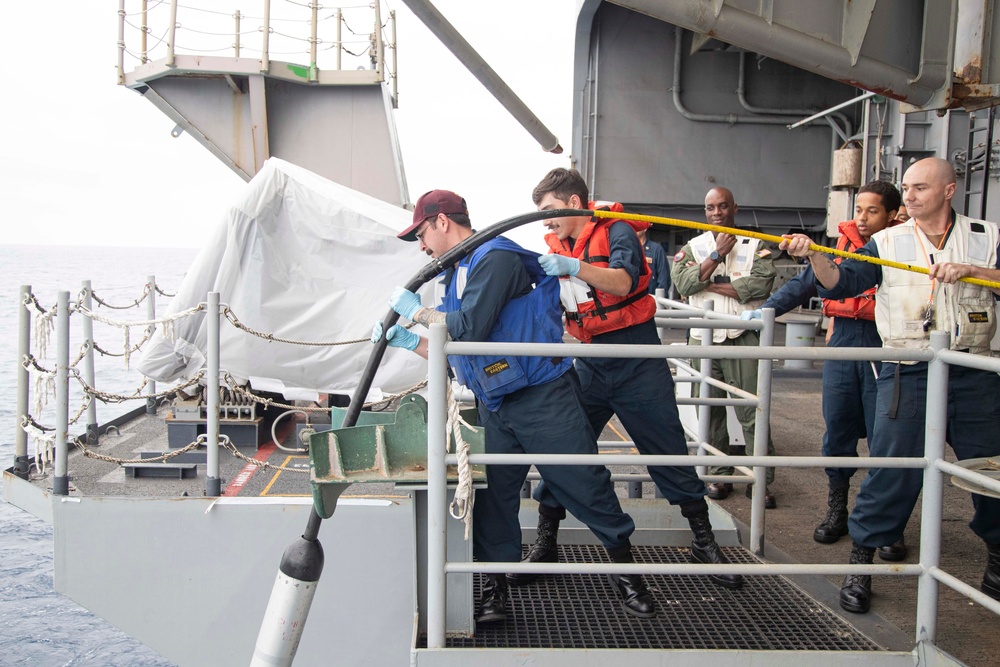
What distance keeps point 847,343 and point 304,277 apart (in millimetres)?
5663

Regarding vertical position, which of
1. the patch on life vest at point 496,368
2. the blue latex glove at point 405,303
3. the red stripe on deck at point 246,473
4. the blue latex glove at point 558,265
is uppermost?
the blue latex glove at point 558,265

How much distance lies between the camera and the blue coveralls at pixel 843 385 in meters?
4.46

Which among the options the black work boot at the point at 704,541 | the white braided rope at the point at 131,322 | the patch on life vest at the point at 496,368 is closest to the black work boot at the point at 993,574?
the black work boot at the point at 704,541

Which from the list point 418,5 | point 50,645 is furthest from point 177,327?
point 50,645

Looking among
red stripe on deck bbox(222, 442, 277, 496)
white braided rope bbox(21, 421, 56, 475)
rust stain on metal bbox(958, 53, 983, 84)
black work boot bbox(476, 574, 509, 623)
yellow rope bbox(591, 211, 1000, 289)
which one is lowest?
red stripe on deck bbox(222, 442, 277, 496)

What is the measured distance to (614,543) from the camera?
3.38m

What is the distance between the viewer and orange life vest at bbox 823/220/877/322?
15.4ft

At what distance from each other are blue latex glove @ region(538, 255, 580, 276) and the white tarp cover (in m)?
5.37

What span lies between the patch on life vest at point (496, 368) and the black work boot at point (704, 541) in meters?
1.28

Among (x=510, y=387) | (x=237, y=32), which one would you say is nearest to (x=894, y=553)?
(x=510, y=387)

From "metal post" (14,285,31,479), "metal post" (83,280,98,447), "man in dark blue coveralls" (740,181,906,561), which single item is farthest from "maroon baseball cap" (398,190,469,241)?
"metal post" (83,280,98,447)

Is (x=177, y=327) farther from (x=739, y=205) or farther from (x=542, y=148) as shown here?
(x=739, y=205)

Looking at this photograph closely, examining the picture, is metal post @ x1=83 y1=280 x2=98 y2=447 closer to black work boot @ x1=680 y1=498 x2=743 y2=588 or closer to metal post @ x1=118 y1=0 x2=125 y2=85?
black work boot @ x1=680 y1=498 x2=743 y2=588

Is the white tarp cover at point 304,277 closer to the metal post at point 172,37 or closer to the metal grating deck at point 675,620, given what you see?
the metal grating deck at point 675,620
